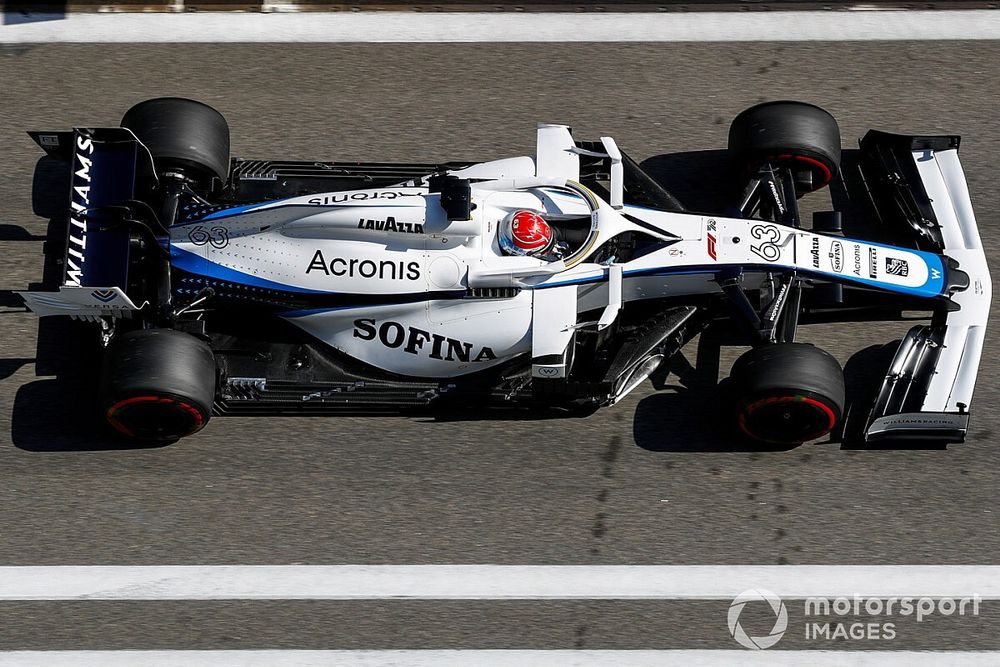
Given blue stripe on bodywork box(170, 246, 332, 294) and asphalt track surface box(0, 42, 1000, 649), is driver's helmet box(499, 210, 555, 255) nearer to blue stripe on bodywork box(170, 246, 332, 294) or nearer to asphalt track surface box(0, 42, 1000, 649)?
asphalt track surface box(0, 42, 1000, 649)

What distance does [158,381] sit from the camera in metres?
7.32

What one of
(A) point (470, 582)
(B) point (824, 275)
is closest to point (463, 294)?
(A) point (470, 582)

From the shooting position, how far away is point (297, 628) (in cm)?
759

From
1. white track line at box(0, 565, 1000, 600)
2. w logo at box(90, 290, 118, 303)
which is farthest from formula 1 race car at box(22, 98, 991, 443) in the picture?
white track line at box(0, 565, 1000, 600)

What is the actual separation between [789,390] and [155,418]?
4039 millimetres

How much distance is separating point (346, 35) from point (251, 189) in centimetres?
233

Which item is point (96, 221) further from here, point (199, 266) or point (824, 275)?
point (824, 275)

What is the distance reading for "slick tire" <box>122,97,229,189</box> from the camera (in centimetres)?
826

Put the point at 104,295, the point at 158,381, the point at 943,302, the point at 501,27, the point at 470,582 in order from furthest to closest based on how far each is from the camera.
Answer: the point at 501,27 → the point at 943,302 → the point at 470,582 → the point at 104,295 → the point at 158,381

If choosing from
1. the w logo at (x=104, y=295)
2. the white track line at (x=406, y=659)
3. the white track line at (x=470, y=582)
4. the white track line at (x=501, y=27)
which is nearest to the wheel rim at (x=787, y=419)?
the white track line at (x=470, y=582)

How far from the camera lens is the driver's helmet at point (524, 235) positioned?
766 cm

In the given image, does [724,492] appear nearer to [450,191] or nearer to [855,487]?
[855,487]

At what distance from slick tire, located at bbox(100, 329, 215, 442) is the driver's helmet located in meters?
2.05

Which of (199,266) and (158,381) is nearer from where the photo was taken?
(158,381)
